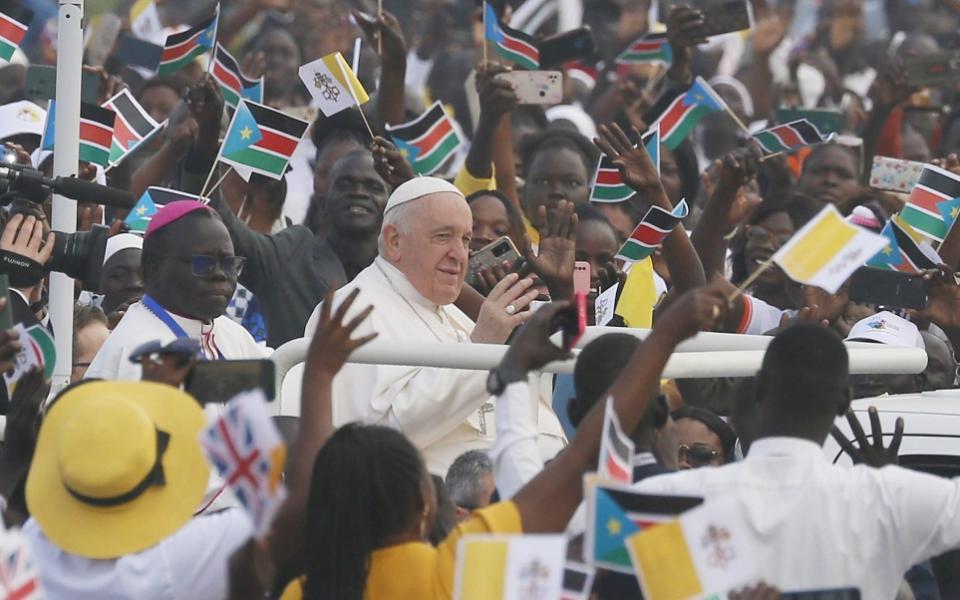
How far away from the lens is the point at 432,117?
9.87 m

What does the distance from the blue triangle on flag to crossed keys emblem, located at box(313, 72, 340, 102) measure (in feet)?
1.87

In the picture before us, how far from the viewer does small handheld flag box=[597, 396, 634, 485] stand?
14.2 ft

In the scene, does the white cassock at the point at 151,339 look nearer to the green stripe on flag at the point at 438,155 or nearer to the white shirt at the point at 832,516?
the white shirt at the point at 832,516

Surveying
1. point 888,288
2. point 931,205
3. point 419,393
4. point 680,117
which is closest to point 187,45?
point 680,117

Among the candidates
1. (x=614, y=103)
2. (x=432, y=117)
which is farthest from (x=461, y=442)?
(x=614, y=103)

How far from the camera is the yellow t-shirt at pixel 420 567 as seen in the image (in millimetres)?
4473

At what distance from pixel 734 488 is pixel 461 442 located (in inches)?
89.2

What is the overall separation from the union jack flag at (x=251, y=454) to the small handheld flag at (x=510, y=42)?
7.26 m

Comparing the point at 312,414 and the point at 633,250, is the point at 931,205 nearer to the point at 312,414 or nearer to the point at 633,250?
the point at 633,250

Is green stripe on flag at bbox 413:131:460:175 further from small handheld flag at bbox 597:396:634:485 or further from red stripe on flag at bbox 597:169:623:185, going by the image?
small handheld flag at bbox 597:396:634:485

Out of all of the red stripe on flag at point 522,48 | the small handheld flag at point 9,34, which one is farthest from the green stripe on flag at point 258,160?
the red stripe on flag at point 522,48

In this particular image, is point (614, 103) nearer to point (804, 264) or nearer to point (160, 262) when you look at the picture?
point (160, 262)

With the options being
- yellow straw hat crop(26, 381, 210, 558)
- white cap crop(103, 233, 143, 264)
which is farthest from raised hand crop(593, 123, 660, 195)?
yellow straw hat crop(26, 381, 210, 558)

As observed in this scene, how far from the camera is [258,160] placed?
870 centimetres
